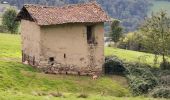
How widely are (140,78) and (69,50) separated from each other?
7889 mm

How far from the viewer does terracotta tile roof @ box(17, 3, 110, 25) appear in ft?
144

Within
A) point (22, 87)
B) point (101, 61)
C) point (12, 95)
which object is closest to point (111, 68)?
point (101, 61)

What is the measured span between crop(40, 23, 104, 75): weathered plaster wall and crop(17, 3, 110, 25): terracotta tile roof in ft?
2.31

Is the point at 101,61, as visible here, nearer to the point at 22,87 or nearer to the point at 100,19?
the point at 100,19

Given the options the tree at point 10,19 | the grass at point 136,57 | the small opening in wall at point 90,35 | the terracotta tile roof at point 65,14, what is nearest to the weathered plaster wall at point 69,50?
the small opening in wall at point 90,35

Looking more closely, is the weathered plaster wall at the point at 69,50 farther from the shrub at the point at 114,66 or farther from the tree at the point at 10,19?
the tree at the point at 10,19

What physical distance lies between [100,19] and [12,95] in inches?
848

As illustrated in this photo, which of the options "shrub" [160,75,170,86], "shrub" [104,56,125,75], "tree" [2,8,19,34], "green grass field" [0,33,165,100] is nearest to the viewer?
"green grass field" [0,33,165,100]

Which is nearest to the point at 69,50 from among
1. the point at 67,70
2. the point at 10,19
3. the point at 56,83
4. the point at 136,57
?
the point at 67,70

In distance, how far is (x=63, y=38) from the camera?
44.5 metres

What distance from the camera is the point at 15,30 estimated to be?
313 feet

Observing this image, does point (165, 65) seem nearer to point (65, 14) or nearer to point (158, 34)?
point (158, 34)

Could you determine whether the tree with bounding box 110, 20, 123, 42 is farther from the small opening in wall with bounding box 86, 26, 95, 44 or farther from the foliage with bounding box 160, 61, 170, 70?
the small opening in wall with bounding box 86, 26, 95, 44

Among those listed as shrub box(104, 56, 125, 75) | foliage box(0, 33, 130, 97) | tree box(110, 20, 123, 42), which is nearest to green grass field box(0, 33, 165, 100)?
foliage box(0, 33, 130, 97)
